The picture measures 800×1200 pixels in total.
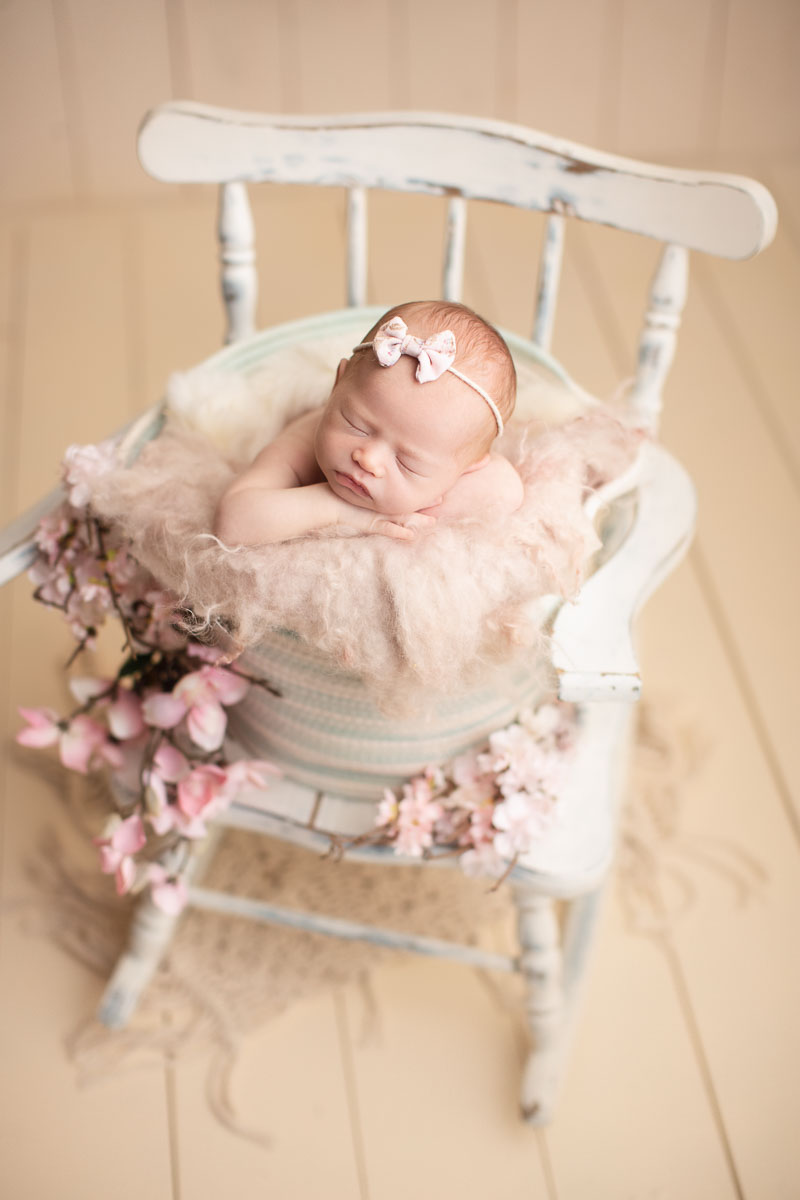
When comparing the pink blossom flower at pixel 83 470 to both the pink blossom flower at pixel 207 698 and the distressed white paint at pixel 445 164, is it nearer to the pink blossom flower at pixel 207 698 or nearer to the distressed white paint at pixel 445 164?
the pink blossom flower at pixel 207 698

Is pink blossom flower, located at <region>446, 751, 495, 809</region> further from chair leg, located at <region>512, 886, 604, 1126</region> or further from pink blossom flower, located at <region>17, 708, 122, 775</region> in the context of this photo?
pink blossom flower, located at <region>17, 708, 122, 775</region>

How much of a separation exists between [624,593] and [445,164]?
0.44 meters

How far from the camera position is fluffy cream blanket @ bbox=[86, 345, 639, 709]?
28.1 inches

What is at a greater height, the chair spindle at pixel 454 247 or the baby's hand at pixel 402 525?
the chair spindle at pixel 454 247

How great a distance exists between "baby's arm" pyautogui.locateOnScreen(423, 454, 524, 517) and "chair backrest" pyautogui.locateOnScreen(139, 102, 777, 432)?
167mm

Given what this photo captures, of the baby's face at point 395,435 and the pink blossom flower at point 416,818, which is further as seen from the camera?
the pink blossom flower at point 416,818

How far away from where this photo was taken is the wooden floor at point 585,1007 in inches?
41.4

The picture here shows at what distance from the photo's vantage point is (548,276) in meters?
1.03

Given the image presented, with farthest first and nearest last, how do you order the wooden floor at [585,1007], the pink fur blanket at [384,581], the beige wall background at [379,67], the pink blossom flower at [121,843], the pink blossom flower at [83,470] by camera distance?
the beige wall background at [379,67]
the wooden floor at [585,1007]
the pink blossom flower at [121,843]
the pink blossom flower at [83,470]
the pink fur blanket at [384,581]

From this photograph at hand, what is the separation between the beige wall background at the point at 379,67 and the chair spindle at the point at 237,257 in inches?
47.1

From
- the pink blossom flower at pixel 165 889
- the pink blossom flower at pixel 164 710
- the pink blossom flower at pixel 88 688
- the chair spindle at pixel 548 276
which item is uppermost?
the chair spindle at pixel 548 276

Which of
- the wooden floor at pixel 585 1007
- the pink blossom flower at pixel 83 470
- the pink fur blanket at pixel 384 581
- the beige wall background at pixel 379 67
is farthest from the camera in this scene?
the beige wall background at pixel 379 67

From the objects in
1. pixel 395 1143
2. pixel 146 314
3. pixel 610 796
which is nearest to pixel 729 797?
pixel 610 796

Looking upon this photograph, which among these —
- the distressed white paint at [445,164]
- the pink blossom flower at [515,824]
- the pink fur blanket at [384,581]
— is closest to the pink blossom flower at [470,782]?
the pink blossom flower at [515,824]
